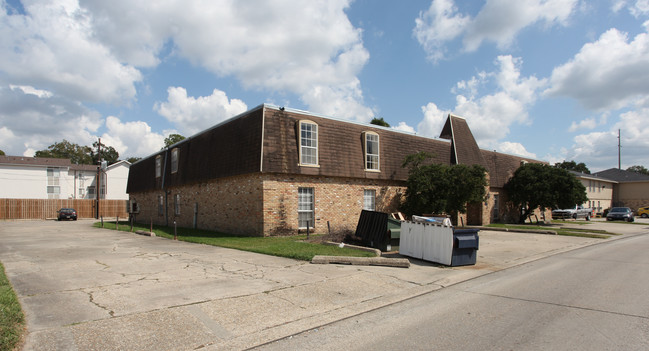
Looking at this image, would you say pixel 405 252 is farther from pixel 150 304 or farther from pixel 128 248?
pixel 128 248

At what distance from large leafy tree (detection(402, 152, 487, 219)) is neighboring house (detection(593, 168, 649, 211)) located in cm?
5501

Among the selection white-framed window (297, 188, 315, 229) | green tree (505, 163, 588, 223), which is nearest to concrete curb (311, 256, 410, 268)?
white-framed window (297, 188, 315, 229)

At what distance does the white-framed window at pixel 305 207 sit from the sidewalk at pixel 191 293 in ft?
18.5

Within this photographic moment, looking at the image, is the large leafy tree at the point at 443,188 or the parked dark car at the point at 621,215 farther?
the parked dark car at the point at 621,215

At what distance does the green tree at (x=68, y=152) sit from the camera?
80750mm

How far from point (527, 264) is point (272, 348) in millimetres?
9442

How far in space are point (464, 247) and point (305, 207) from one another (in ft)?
29.1

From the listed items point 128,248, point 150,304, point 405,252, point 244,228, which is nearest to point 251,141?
point 244,228

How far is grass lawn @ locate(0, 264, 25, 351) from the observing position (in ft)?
13.7

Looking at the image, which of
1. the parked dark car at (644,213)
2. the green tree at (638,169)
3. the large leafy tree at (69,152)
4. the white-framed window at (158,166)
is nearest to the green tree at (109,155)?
the large leafy tree at (69,152)

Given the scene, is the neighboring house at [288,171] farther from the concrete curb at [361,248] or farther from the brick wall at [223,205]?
the concrete curb at [361,248]

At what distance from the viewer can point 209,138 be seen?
21.0m

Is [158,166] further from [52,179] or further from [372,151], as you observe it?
[52,179]

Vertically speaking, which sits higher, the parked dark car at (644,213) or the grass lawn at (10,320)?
the grass lawn at (10,320)
